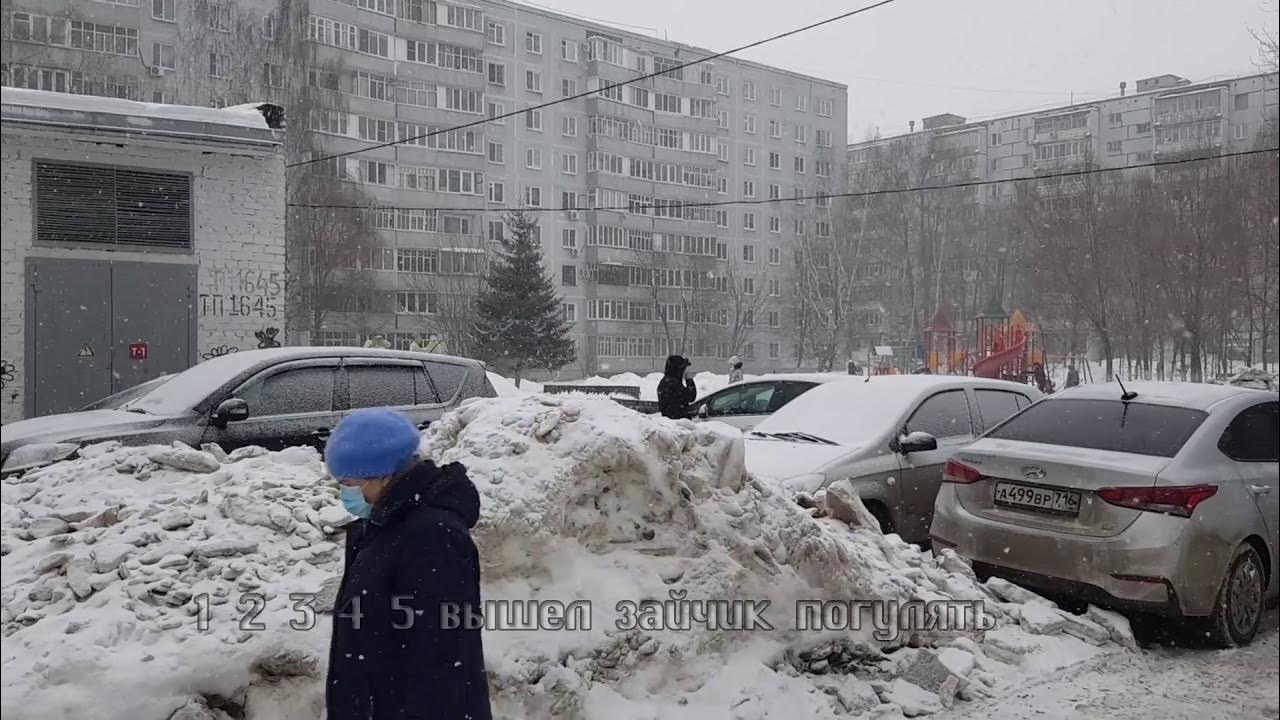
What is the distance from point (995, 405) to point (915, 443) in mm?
1606

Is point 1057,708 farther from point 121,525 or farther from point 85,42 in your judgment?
point 85,42

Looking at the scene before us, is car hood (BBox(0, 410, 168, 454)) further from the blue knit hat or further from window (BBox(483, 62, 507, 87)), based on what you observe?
window (BBox(483, 62, 507, 87))

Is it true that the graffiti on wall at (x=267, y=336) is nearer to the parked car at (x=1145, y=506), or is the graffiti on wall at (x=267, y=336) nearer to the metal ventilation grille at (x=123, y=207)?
the metal ventilation grille at (x=123, y=207)

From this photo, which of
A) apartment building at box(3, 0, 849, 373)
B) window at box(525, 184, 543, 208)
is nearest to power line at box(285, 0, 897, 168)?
apartment building at box(3, 0, 849, 373)

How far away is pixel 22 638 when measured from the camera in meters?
3.00

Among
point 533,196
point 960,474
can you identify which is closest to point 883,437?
point 960,474

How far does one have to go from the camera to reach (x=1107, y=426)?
18.5ft

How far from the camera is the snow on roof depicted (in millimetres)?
4926

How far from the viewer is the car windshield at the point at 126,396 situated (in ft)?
18.7

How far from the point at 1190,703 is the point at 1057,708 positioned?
680 mm

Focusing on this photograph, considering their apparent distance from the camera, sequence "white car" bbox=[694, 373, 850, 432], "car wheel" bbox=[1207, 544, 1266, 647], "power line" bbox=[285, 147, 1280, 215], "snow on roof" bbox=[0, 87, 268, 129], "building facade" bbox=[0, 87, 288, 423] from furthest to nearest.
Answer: "white car" bbox=[694, 373, 850, 432]
"power line" bbox=[285, 147, 1280, 215]
"car wheel" bbox=[1207, 544, 1266, 647]
"snow on roof" bbox=[0, 87, 268, 129]
"building facade" bbox=[0, 87, 288, 423]

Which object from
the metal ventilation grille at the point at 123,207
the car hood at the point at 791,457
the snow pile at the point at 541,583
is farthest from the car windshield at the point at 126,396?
the car hood at the point at 791,457

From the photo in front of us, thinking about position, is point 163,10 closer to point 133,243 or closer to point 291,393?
point 133,243

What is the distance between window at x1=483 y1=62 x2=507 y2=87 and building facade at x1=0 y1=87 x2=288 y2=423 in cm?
648
